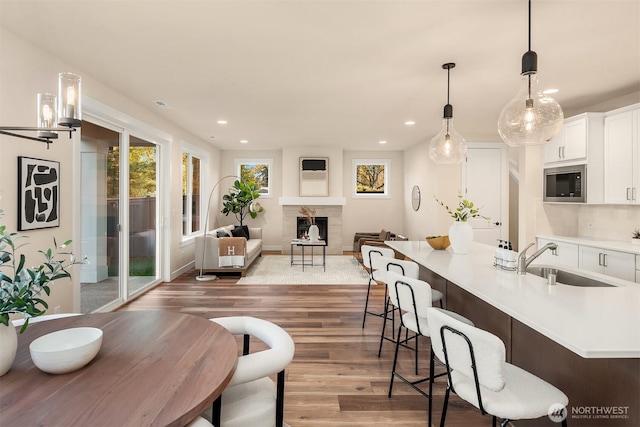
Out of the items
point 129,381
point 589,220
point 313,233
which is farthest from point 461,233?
point 313,233

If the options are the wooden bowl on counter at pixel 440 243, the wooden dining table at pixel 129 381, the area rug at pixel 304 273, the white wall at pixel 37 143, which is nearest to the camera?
the wooden dining table at pixel 129 381

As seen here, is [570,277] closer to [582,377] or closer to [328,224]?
[582,377]

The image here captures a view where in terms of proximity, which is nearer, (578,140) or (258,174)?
(578,140)

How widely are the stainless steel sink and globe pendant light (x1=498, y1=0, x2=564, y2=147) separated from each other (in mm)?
879

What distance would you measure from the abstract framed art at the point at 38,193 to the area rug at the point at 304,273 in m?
2.94

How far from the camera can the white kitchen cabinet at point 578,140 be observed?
403 centimetres

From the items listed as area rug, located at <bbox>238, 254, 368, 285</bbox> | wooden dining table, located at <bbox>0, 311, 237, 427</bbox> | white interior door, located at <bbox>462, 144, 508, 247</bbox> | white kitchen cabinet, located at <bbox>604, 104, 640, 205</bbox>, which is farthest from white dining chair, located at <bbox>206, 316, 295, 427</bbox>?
white interior door, located at <bbox>462, 144, 508, 247</bbox>

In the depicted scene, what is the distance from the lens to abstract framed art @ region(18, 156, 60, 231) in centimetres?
260

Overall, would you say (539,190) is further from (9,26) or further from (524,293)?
(9,26)

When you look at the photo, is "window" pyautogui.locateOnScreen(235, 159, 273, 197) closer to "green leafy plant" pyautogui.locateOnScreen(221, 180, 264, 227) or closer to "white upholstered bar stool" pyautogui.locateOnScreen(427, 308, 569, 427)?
"green leafy plant" pyautogui.locateOnScreen(221, 180, 264, 227)

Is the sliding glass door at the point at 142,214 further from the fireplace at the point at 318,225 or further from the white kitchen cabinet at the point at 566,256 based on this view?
the white kitchen cabinet at the point at 566,256

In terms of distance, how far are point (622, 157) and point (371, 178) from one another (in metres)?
5.49

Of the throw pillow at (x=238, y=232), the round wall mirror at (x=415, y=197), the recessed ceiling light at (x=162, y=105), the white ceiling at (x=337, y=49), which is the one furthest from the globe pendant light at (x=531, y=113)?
the throw pillow at (x=238, y=232)

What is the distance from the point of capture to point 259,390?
1.43 m
